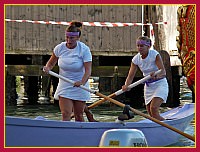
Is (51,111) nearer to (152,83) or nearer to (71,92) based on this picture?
(152,83)

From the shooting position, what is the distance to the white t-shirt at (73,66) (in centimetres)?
754

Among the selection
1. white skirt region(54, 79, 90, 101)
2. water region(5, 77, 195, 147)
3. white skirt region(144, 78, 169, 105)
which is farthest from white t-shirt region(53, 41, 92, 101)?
water region(5, 77, 195, 147)

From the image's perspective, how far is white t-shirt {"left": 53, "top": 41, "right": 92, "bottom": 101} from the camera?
7539mm

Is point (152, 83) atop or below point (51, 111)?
atop

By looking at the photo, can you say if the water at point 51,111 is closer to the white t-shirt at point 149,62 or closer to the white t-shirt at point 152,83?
the white t-shirt at point 152,83

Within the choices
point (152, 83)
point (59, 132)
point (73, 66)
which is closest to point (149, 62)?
point (152, 83)

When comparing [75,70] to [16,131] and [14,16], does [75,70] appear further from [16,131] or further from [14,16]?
[14,16]

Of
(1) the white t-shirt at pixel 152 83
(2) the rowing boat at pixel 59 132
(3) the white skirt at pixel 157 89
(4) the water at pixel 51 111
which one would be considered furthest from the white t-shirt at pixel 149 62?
(4) the water at pixel 51 111

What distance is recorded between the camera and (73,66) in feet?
24.8

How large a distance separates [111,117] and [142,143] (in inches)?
237

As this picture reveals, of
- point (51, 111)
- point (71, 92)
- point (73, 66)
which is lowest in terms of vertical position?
point (51, 111)

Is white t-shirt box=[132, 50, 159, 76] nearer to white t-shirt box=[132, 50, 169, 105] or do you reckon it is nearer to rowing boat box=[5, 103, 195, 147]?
white t-shirt box=[132, 50, 169, 105]

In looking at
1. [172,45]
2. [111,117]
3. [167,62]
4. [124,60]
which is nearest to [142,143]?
[111,117]

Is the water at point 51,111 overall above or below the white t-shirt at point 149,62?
below
